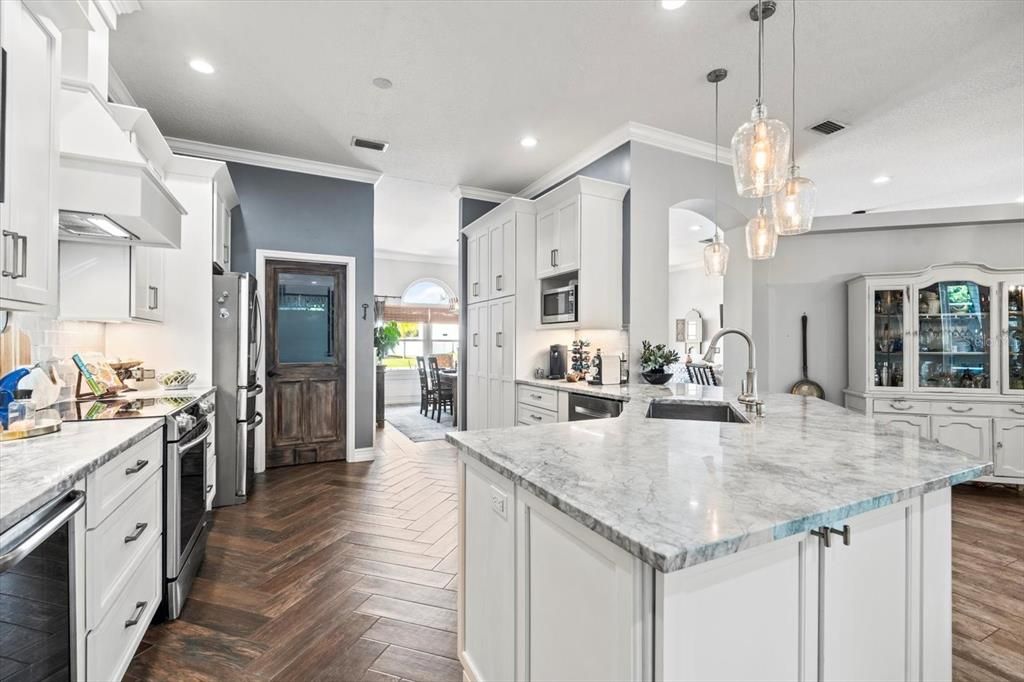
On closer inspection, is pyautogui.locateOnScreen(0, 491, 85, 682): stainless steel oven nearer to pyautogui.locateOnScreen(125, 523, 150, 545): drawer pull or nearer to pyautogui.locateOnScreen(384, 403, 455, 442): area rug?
pyautogui.locateOnScreen(125, 523, 150, 545): drawer pull

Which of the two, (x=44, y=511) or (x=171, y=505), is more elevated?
(x=44, y=511)

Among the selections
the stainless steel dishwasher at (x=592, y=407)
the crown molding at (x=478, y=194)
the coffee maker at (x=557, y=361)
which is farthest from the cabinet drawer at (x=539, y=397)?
the crown molding at (x=478, y=194)

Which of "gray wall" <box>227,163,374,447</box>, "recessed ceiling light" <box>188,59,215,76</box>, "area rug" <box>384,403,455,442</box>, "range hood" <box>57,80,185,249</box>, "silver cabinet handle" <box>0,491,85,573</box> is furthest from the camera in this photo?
"area rug" <box>384,403,455,442</box>

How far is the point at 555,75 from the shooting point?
3.11 meters

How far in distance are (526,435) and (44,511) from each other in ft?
4.10

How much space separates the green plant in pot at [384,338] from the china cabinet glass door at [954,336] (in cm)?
680

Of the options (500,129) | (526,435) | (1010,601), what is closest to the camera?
(526,435)

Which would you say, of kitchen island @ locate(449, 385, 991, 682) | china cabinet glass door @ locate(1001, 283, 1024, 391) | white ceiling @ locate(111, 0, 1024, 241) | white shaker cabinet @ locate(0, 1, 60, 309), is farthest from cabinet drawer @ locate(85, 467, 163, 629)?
china cabinet glass door @ locate(1001, 283, 1024, 391)

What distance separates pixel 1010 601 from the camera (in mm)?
2205

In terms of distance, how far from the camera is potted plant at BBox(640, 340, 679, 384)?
365cm

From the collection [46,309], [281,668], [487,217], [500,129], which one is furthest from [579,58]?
[281,668]

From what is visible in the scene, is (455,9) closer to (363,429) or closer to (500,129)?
(500,129)

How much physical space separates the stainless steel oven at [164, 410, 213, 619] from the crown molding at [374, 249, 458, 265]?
698 centimetres

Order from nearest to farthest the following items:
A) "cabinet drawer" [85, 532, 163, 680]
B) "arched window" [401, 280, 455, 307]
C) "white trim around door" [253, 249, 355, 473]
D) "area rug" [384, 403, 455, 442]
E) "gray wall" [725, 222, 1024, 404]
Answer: "cabinet drawer" [85, 532, 163, 680]
"white trim around door" [253, 249, 355, 473]
"gray wall" [725, 222, 1024, 404]
"area rug" [384, 403, 455, 442]
"arched window" [401, 280, 455, 307]
